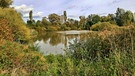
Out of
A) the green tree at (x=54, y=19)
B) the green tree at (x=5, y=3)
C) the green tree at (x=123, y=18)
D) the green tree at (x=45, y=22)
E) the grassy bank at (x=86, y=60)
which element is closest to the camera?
the grassy bank at (x=86, y=60)

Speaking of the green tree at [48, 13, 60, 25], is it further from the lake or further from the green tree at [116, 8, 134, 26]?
the lake

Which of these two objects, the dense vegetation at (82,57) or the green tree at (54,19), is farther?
the green tree at (54,19)

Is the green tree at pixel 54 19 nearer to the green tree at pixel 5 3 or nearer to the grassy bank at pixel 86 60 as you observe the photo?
the green tree at pixel 5 3

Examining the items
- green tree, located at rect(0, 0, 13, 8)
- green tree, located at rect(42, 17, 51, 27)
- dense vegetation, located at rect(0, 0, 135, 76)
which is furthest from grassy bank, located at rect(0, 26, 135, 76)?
green tree, located at rect(42, 17, 51, 27)

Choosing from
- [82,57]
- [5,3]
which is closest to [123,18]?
[5,3]

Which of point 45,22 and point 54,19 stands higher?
point 54,19

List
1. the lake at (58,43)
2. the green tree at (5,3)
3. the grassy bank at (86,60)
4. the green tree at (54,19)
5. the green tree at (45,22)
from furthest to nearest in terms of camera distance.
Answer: the green tree at (54,19) → the green tree at (45,22) → the green tree at (5,3) → the lake at (58,43) → the grassy bank at (86,60)

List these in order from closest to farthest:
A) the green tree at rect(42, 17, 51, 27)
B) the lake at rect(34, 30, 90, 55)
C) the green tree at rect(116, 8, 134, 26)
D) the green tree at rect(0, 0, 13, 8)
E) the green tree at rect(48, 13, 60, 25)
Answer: the lake at rect(34, 30, 90, 55)
the green tree at rect(116, 8, 134, 26)
the green tree at rect(0, 0, 13, 8)
the green tree at rect(42, 17, 51, 27)
the green tree at rect(48, 13, 60, 25)

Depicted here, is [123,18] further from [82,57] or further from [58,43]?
[82,57]

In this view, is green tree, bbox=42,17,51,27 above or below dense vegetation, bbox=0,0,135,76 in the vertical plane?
below

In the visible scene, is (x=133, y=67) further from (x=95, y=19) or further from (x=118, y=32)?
(x=95, y=19)

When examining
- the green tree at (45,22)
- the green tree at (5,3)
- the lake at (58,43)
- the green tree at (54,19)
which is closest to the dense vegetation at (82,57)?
the lake at (58,43)

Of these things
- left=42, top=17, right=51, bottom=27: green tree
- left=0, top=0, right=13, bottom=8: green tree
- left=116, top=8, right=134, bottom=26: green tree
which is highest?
left=0, top=0, right=13, bottom=8: green tree

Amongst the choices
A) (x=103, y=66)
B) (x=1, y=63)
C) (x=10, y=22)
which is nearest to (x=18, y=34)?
(x=10, y=22)
